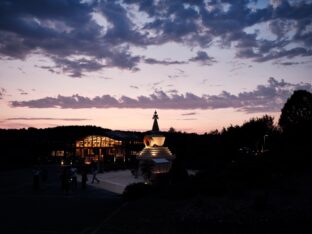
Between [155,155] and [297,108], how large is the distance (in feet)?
113

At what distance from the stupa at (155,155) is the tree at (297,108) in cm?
3029

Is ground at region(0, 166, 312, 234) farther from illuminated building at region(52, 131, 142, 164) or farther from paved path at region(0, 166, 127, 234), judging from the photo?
illuminated building at region(52, 131, 142, 164)

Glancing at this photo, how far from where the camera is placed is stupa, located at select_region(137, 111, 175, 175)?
33884 mm

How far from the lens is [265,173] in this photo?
19.6 meters

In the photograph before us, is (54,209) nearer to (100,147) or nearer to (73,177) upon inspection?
(73,177)

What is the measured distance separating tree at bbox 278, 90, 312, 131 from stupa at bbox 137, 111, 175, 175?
30.3 metres

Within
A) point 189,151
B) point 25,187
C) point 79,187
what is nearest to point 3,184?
point 25,187

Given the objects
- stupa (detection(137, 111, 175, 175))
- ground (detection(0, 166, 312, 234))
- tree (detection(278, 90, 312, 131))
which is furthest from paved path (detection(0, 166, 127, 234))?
tree (detection(278, 90, 312, 131))

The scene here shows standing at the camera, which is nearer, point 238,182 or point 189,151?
point 238,182

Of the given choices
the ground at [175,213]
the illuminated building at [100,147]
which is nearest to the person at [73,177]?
the ground at [175,213]

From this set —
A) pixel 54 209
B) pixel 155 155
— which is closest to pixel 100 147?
pixel 155 155

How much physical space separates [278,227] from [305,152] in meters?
11.2

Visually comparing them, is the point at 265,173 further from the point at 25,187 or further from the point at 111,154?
the point at 111,154

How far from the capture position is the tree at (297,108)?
59281mm
